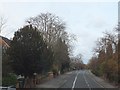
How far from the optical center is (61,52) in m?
88.9

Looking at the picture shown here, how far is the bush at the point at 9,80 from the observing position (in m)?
44.0

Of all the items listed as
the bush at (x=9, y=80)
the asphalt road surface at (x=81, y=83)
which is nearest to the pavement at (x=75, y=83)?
the asphalt road surface at (x=81, y=83)

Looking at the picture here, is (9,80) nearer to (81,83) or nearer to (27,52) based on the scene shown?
(27,52)

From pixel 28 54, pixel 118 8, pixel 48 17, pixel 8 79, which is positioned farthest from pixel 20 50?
pixel 48 17

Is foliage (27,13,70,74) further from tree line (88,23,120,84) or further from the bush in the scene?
the bush

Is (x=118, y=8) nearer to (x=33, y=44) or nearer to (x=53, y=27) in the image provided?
(x=33, y=44)

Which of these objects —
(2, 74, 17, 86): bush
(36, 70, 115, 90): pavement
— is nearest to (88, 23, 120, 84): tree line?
(36, 70, 115, 90): pavement

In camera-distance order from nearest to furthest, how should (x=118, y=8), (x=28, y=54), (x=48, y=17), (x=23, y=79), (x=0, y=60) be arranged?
(x=0, y=60), (x=118, y=8), (x=28, y=54), (x=23, y=79), (x=48, y=17)

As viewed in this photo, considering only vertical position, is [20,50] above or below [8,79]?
above

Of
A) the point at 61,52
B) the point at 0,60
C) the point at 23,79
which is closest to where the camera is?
the point at 0,60

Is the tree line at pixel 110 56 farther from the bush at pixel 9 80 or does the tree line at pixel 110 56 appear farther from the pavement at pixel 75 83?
the bush at pixel 9 80

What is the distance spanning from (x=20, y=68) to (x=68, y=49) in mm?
48017

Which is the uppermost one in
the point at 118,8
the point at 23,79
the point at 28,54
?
the point at 118,8

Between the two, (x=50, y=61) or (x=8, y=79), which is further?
(x=50, y=61)
